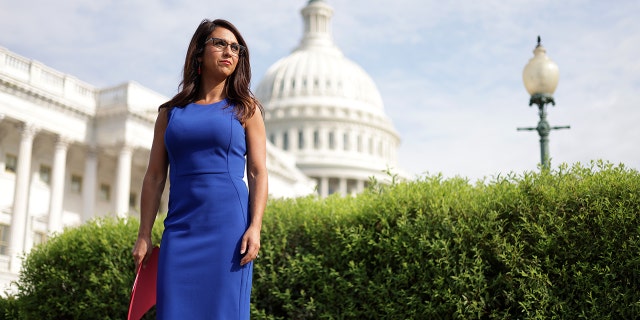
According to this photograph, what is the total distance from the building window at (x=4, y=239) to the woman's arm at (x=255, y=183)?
43.4m

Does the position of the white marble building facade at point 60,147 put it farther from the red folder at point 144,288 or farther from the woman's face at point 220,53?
the woman's face at point 220,53

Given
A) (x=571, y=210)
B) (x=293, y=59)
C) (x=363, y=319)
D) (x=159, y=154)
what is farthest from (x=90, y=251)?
(x=293, y=59)

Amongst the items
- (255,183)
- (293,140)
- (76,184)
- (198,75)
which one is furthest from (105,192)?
(293,140)

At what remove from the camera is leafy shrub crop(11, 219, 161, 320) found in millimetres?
14859

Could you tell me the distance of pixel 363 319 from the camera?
1255 cm

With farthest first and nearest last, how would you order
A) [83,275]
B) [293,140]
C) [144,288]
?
[293,140] → [83,275] → [144,288]

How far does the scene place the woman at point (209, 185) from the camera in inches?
187

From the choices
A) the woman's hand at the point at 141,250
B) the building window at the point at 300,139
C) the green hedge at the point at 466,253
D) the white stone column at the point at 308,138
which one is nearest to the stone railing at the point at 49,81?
the green hedge at the point at 466,253

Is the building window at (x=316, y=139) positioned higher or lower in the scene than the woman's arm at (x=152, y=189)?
higher

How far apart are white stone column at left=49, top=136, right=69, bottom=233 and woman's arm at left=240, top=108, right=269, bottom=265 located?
4454 centimetres

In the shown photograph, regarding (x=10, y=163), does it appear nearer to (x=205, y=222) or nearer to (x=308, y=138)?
(x=205, y=222)

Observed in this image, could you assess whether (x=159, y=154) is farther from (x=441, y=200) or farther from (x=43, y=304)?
(x=43, y=304)

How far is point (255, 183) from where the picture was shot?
198 inches

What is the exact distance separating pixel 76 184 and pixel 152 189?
5001 centimetres
